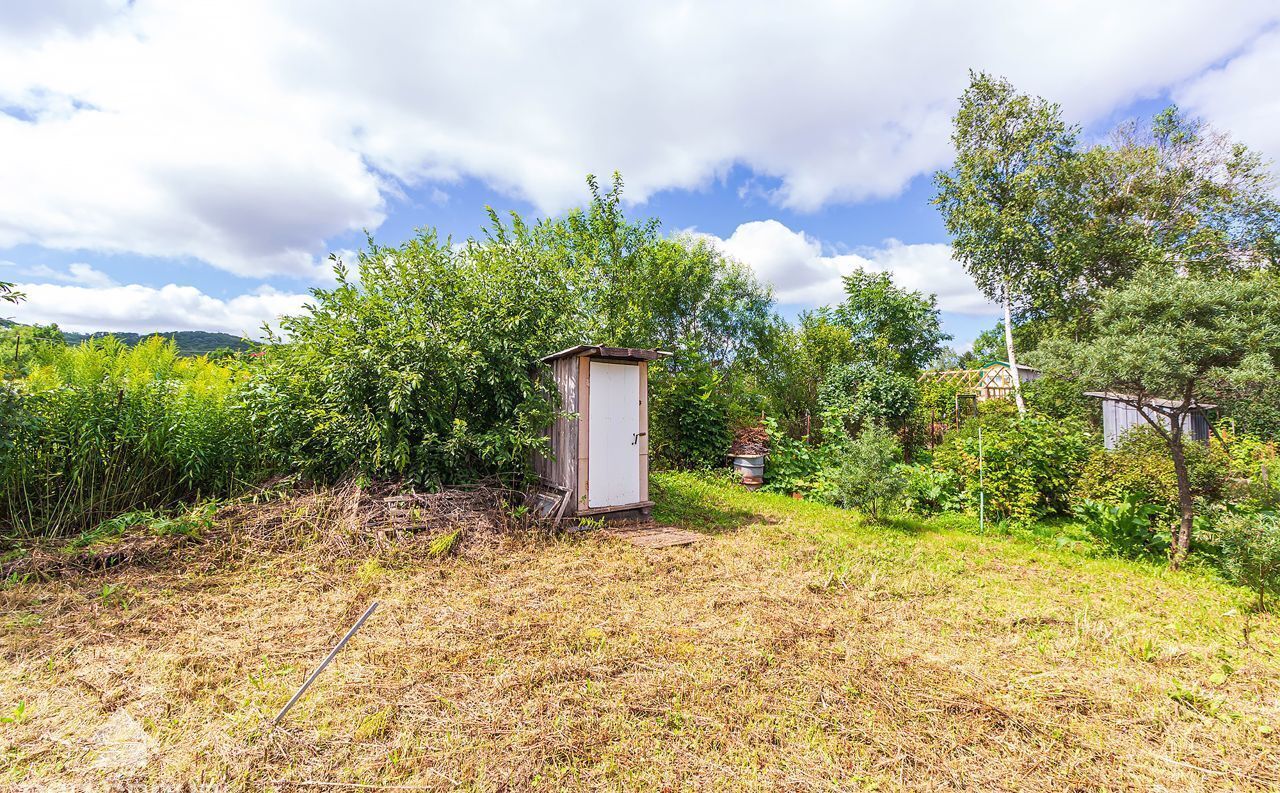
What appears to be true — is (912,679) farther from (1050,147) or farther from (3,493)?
(1050,147)

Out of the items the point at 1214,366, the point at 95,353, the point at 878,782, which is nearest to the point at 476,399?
the point at 95,353

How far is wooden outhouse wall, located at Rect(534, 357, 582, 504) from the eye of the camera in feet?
19.0

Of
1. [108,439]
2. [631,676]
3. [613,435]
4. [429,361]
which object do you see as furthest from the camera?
[613,435]

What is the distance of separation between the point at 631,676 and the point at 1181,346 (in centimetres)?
520

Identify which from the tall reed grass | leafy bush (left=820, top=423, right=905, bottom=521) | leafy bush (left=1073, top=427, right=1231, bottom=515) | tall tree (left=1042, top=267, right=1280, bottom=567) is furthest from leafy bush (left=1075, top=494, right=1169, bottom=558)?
the tall reed grass

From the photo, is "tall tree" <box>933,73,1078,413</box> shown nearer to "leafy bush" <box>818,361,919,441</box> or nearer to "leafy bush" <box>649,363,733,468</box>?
"leafy bush" <box>818,361,919,441</box>

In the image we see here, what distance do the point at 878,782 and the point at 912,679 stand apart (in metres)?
0.87

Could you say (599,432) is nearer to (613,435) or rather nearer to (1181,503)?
A: (613,435)

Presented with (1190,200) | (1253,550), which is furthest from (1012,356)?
(1253,550)

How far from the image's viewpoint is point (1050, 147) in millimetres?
10945

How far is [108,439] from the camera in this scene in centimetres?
467

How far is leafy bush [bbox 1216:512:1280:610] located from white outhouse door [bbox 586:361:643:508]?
5189 millimetres

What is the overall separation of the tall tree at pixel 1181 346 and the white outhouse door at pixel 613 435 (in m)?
4.36

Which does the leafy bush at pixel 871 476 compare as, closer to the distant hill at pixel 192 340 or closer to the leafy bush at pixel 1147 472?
the leafy bush at pixel 1147 472
